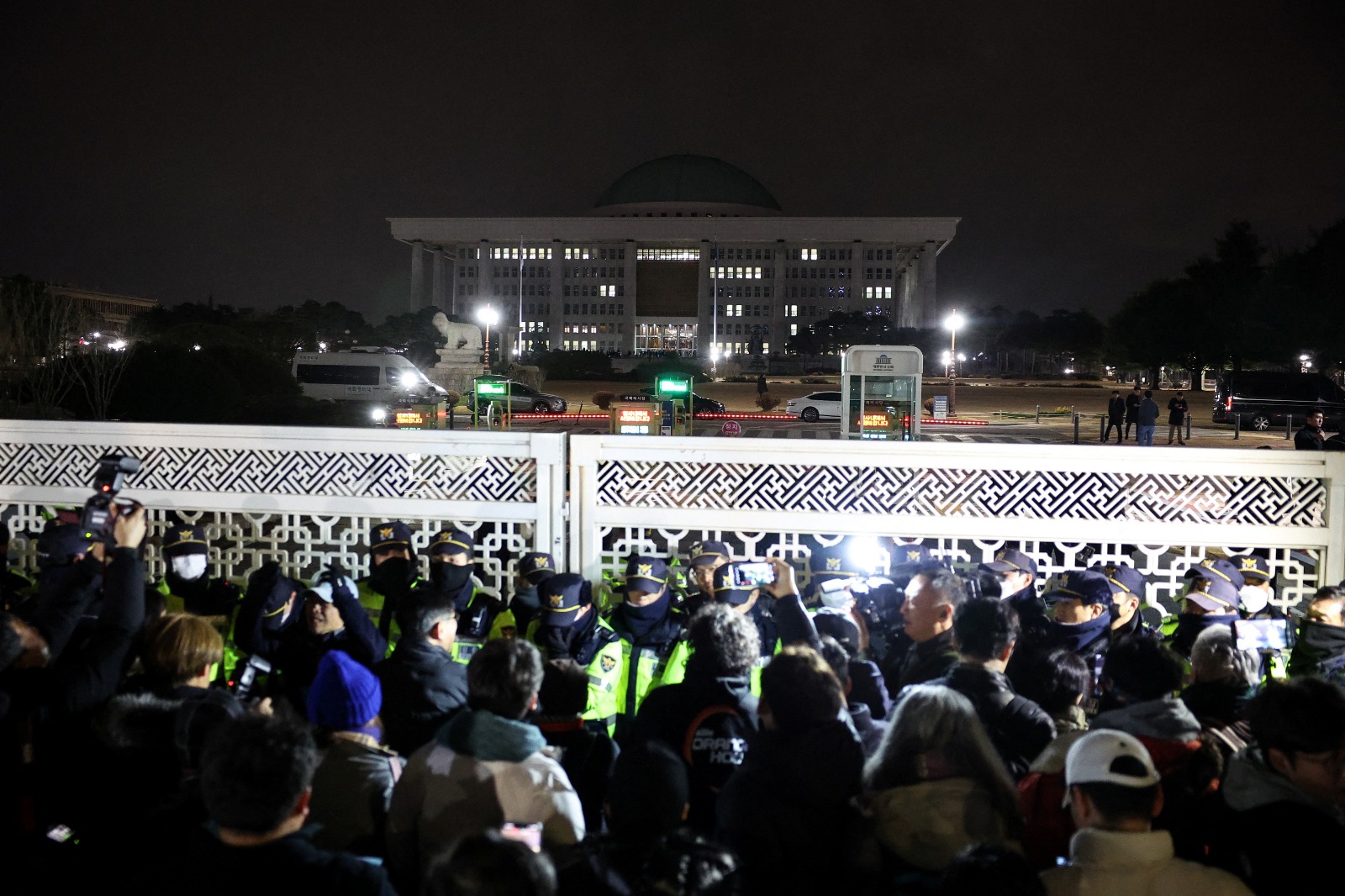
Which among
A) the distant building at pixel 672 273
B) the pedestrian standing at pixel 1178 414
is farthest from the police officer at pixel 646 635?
the distant building at pixel 672 273

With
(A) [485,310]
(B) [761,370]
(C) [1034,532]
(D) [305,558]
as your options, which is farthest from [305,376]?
(B) [761,370]

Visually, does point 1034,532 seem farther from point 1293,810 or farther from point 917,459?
point 1293,810

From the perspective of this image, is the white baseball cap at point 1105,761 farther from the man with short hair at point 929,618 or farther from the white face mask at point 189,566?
the white face mask at point 189,566

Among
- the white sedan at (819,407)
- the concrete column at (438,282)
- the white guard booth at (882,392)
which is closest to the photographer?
the white guard booth at (882,392)

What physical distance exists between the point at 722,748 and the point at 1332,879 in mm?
1734

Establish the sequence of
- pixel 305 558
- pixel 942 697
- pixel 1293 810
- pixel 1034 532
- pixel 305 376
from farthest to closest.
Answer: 1. pixel 305 376
2. pixel 305 558
3. pixel 1034 532
4. pixel 942 697
5. pixel 1293 810

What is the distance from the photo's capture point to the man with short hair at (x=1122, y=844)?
262 centimetres

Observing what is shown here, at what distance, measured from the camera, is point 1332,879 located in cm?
271

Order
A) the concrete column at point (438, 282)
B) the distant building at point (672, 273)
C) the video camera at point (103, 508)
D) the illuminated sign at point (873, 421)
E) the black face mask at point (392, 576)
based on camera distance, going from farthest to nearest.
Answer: the concrete column at point (438, 282)
the distant building at point (672, 273)
the illuminated sign at point (873, 421)
the black face mask at point (392, 576)
the video camera at point (103, 508)

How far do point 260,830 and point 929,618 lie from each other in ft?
9.22

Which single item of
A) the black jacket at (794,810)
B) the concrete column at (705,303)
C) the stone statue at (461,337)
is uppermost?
the concrete column at (705,303)

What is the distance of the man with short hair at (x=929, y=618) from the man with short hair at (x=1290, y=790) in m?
1.33

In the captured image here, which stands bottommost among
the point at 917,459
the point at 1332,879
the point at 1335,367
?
the point at 1332,879

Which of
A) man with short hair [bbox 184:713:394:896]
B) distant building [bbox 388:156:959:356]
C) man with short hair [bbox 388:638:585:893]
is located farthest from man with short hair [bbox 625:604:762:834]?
distant building [bbox 388:156:959:356]
